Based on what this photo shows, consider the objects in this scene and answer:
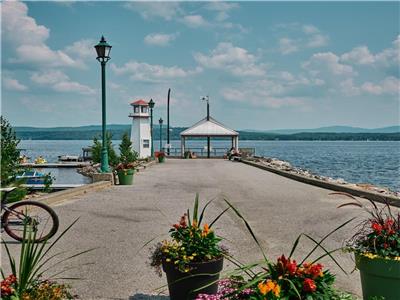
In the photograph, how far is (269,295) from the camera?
9.78ft

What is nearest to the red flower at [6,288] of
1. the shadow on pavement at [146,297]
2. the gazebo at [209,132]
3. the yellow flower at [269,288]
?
the shadow on pavement at [146,297]

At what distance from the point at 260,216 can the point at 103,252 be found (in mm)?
4455

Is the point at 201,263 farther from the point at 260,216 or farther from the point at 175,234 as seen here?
the point at 260,216

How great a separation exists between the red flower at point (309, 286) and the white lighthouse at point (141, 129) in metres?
40.2

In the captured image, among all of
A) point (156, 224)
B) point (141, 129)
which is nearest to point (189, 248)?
point (156, 224)

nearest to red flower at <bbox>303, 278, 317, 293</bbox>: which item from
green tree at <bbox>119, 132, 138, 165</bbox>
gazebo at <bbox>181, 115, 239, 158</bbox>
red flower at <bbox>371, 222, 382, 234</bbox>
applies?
red flower at <bbox>371, 222, 382, 234</bbox>

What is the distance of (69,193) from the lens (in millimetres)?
13352

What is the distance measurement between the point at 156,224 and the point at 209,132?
3869 centimetres

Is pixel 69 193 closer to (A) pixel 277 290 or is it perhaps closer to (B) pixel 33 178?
(A) pixel 277 290

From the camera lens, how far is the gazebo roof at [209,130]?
4731 cm

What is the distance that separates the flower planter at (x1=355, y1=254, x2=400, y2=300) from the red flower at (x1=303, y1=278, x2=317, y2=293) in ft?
3.76

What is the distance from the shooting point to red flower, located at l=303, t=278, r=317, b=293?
10.0ft

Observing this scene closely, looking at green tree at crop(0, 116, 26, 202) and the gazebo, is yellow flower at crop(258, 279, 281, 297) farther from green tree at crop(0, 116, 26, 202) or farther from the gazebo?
the gazebo

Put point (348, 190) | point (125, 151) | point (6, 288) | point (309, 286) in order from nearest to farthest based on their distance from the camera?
1. point (309, 286)
2. point (6, 288)
3. point (348, 190)
4. point (125, 151)
